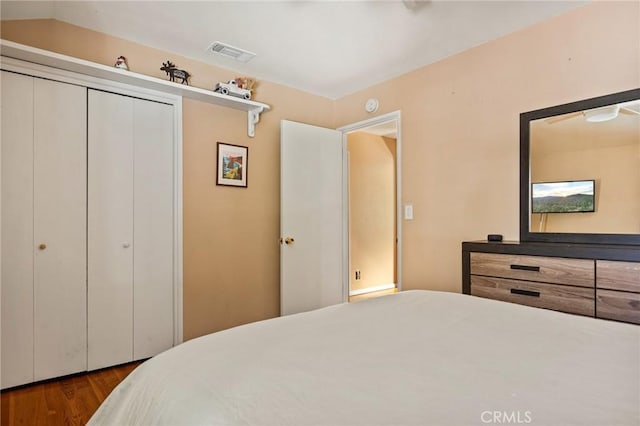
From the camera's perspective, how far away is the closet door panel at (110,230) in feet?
8.02

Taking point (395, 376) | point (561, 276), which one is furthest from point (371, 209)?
point (395, 376)

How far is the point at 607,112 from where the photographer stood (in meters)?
2.09

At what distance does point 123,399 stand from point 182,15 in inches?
88.6

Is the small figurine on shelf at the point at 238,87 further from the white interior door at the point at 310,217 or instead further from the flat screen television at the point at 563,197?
the flat screen television at the point at 563,197

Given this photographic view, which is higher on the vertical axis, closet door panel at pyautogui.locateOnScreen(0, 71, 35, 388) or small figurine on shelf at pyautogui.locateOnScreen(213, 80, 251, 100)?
small figurine on shelf at pyautogui.locateOnScreen(213, 80, 251, 100)

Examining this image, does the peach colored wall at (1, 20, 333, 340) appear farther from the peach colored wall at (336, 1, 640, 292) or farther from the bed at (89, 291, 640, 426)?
the bed at (89, 291, 640, 426)

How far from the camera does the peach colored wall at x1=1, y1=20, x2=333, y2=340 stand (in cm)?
274

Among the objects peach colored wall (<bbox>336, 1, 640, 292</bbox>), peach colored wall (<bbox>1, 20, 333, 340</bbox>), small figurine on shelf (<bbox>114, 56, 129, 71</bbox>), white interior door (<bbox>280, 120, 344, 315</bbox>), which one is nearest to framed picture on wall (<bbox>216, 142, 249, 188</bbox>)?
peach colored wall (<bbox>1, 20, 333, 340</bbox>)

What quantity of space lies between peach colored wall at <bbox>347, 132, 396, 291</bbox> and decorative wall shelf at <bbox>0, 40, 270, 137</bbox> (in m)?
2.07

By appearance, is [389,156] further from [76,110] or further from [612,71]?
[76,110]

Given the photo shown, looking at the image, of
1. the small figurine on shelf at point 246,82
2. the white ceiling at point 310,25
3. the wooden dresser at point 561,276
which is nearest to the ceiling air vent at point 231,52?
the white ceiling at point 310,25

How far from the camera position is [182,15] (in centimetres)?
229

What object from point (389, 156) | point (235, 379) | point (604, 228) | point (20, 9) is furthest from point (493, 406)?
point (389, 156)

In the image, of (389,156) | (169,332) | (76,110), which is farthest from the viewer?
(389,156)
